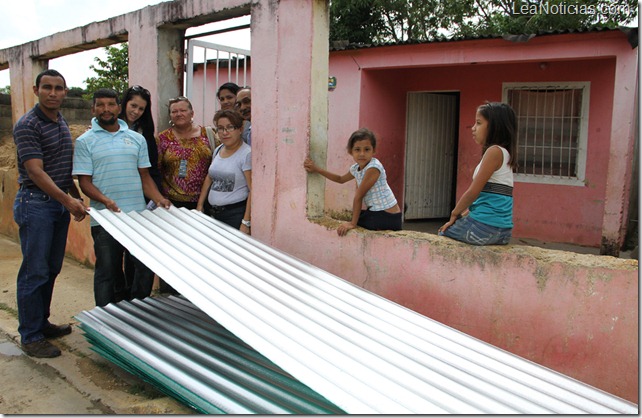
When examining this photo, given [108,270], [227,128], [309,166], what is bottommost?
[108,270]

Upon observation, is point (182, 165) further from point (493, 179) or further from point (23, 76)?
point (23, 76)

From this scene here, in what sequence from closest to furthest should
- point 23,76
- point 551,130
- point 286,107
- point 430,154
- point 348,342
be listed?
point 348,342, point 286,107, point 23,76, point 551,130, point 430,154

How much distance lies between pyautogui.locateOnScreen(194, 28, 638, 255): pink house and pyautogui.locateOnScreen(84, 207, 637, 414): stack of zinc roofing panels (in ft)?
15.8

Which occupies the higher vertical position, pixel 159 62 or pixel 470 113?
pixel 159 62

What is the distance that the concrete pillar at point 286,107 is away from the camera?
384 cm

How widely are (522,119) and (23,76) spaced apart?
6.79m

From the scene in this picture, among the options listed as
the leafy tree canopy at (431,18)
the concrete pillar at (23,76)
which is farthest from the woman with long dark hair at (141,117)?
the leafy tree canopy at (431,18)

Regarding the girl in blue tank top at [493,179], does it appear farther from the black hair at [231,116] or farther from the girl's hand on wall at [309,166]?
the black hair at [231,116]

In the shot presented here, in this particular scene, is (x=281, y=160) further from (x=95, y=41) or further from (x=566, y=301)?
(x=95, y=41)

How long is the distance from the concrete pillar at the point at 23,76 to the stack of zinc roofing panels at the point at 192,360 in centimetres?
460

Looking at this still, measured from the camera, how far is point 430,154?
9.57m

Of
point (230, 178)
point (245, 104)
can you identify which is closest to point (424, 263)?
point (230, 178)

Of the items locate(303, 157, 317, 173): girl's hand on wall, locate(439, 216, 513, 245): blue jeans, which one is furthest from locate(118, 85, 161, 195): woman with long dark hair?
locate(439, 216, 513, 245): blue jeans

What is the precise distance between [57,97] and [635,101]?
6002mm
